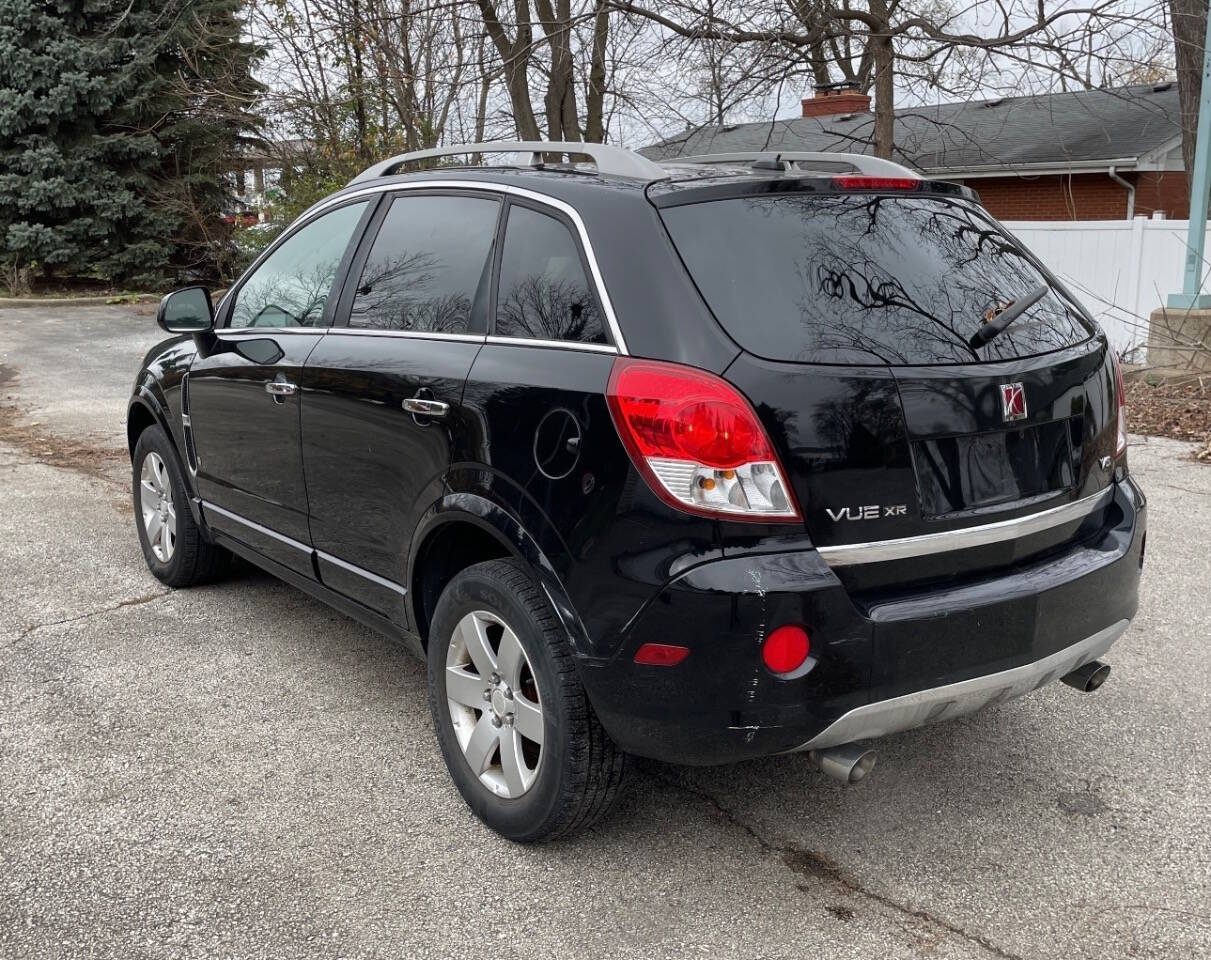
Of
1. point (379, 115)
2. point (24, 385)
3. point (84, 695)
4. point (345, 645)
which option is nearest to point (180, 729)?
point (84, 695)

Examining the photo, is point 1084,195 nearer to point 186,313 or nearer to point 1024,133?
point 1024,133

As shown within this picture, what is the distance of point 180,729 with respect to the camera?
3.93m

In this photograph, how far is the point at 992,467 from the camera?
9.57 ft

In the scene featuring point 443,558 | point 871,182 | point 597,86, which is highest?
point 597,86

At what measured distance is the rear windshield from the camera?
2.83m

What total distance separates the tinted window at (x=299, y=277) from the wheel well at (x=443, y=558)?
1.04 m

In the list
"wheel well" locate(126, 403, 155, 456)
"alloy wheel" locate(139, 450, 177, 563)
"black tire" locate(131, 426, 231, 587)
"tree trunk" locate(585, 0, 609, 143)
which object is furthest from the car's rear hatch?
"tree trunk" locate(585, 0, 609, 143)

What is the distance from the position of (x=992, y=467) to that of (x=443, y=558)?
1.57 m

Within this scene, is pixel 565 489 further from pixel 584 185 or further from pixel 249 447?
pixel 249 447

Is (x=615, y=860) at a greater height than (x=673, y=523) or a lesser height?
lesser

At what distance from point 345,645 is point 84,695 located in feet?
3.16

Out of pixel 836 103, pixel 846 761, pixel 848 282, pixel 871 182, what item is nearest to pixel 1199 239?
pixel 871 182

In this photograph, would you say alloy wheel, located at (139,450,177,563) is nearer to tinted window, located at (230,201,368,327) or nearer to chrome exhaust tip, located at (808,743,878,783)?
tinted window, located at (230,201,368,327)

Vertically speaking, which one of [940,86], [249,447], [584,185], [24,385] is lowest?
[24,385]
